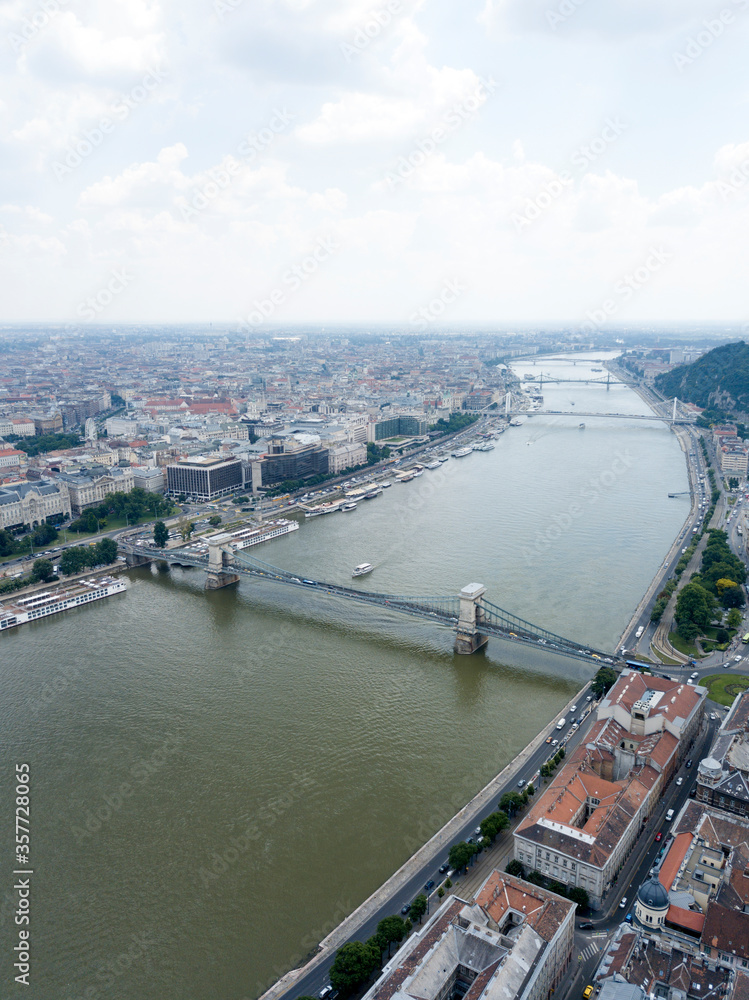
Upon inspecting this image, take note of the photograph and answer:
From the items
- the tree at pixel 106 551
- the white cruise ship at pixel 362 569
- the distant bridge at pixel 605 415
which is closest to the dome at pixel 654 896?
the white cruise ship at pixel 362 569

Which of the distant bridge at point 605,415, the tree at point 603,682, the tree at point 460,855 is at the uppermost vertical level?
the distant bridge at point 605,415

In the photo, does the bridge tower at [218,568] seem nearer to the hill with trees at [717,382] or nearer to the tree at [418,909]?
the tree at [418,909]

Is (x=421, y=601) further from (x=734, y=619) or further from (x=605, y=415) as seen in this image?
(x=605, y=415)

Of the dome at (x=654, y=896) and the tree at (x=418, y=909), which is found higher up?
the dome at (x=654, y=896)

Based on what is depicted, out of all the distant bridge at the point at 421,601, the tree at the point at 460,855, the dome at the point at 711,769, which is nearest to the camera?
the tree at the point at 460,855

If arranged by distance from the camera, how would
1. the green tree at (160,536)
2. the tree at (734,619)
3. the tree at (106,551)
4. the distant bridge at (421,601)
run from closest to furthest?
the distant bridge at (421,601) < the tree at (734,619) < the tree at (106,551) < the green tree at (160,536)

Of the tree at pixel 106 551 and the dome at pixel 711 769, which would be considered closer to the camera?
the dome at pixel 711 769
